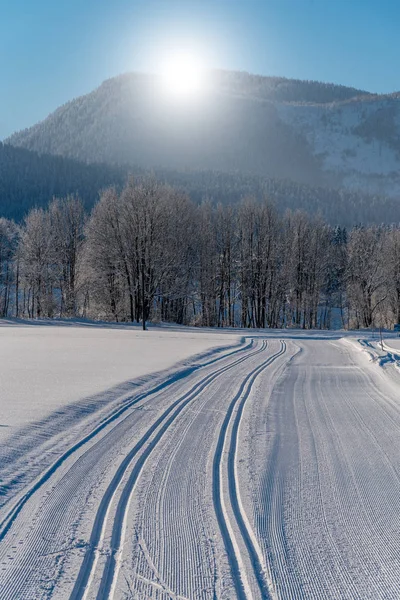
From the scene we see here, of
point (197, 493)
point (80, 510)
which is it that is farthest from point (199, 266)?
point (80, 510)

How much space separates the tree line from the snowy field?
2626 cm

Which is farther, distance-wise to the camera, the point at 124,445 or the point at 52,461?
the point at 124,445

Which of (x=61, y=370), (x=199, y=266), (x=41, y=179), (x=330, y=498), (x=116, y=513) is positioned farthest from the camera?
(x=41, y=179)

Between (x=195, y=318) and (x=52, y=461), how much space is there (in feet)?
114

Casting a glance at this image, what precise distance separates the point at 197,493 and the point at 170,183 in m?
103

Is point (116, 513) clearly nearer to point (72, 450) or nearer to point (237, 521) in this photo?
point (237, 521)

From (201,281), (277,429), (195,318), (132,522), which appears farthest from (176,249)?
(132,522)

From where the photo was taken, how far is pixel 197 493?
404 centimetres

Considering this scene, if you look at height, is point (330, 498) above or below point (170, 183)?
below

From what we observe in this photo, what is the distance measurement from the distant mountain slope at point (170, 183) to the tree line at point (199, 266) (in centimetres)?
6195

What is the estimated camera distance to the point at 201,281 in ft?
128

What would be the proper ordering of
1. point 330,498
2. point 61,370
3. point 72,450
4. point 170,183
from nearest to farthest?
point 330,498, point 72,450, point 61,370, point 170,183

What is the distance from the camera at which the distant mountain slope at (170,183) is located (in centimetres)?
11450

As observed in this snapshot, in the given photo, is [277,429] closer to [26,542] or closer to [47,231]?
[26,542]
